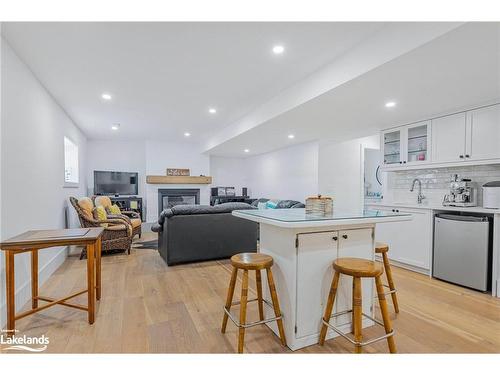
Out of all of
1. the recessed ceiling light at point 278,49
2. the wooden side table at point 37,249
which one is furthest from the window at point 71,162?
the recessed ceiling light at point 278,49

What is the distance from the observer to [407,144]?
12.3 ft

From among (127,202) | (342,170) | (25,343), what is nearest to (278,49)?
(25,343)

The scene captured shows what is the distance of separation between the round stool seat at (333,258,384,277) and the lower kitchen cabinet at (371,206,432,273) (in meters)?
2.15

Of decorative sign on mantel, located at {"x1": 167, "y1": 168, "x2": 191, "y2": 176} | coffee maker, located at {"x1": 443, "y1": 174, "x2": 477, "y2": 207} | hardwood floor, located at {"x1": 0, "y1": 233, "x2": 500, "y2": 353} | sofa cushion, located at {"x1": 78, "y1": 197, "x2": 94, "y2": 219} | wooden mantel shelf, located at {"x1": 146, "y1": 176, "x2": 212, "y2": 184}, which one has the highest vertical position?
decorative sign on mantel, located at {"x1": 167, "y1": 168, "x2": 191, "y2": 176}

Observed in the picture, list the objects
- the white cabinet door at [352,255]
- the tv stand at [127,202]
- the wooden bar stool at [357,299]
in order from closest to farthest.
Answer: the wooden bar stool at [357,299]
the white cabinet door at [352,255]
the tv stand at [127,202]

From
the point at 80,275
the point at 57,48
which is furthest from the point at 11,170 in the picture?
the point at 80,275

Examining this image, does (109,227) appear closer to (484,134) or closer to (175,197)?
(175,197)

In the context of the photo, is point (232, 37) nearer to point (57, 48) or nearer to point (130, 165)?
point (57, 48)

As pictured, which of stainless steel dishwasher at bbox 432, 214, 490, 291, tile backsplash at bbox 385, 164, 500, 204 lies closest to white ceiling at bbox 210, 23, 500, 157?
tile backsplash at bbox 385, 164, 500, 204

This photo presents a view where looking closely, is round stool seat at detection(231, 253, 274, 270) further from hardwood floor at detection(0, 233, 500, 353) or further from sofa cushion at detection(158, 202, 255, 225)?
sofa cushion at detection(158, 202, 255, 225)

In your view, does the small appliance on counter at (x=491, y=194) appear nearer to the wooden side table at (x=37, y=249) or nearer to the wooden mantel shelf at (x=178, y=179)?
the wooden side table at (x=37, y=249)

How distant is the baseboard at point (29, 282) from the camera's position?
6.78 ft

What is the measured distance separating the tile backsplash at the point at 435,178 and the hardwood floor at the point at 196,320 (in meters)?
1.25

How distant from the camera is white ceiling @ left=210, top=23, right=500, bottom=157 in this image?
1.85 m
